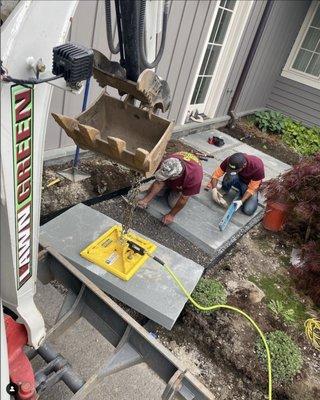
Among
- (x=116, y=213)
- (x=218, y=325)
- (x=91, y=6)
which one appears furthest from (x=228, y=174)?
(x=91, y=6)

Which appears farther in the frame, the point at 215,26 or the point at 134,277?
the point at 215,26

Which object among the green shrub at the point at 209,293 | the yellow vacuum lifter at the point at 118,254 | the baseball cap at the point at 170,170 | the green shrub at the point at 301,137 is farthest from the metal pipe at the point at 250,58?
the yellow vacuum lifter at the point at 118,254

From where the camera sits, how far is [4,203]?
1062 millimetres

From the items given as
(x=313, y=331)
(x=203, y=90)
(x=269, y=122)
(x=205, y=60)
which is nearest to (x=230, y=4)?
(x=205, y=60)

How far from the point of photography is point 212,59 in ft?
21.1

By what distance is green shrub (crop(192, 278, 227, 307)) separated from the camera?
3.05 m

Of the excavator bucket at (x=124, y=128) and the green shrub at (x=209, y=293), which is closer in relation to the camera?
the excavator bucket at (x=124, y=128)

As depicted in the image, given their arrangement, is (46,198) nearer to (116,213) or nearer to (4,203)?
(116,213)

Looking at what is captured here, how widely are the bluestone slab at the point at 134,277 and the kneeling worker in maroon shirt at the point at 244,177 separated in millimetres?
1507

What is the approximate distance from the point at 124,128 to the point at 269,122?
23.9 ft

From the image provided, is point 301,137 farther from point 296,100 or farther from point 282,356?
point 282,356

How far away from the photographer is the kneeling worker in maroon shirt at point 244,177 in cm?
408


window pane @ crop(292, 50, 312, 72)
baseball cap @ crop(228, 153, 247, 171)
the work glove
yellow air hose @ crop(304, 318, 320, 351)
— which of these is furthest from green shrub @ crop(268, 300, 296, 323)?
window pane @ crop(292, 50, 312, 72)

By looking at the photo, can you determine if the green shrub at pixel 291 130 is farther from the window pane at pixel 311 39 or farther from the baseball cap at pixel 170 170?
the baseball cap at pixel 170 170
